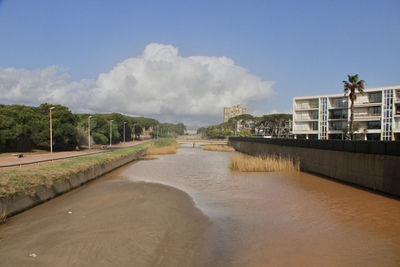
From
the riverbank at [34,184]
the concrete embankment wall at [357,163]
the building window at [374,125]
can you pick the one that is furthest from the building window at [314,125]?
the riverbank at [34,184]

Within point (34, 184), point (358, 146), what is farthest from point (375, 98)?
point (34, 184)

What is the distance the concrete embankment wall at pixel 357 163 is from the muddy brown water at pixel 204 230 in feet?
3.28

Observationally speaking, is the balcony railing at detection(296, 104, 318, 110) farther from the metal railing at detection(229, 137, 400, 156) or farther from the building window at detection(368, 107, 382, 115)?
the metal railing at detection(229, 137, 400, 156)

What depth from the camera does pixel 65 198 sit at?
45.3ft

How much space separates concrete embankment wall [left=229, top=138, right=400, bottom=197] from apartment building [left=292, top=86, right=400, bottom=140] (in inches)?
1326

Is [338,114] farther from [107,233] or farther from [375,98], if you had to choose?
[107,233]

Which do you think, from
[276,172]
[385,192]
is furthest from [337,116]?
[385,192]

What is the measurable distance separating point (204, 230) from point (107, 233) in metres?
3.00

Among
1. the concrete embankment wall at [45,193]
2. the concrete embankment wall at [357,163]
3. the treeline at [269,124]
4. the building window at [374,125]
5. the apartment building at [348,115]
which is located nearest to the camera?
the concrete embankment wall at [45,193]

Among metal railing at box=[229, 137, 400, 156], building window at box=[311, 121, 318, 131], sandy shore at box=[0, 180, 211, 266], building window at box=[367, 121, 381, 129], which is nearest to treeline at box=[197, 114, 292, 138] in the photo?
building window at box=[311, 121, 318, 131]

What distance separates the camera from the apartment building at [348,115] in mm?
52250

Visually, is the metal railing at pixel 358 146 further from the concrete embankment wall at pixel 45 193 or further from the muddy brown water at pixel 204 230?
the concrete embankment wall at pixel 45 193

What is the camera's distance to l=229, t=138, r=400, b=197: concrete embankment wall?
1436 centimetres

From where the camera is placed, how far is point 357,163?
17.5 m
